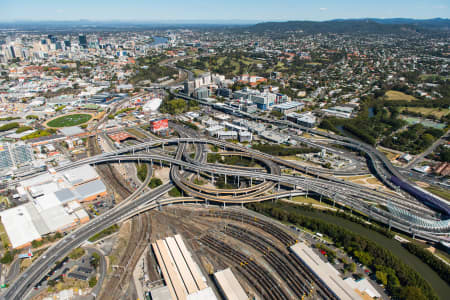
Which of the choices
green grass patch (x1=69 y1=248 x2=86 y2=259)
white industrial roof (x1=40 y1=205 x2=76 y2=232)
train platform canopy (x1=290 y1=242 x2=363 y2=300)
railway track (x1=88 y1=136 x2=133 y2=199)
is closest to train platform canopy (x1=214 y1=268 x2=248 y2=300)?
train platform canopy (x1=290 y1=242 x2=363 y2=300)

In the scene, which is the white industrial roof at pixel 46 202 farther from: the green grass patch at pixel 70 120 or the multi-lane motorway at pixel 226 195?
the green grass patch at pixel 70 120

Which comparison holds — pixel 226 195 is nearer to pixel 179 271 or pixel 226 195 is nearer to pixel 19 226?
pixel 179 271

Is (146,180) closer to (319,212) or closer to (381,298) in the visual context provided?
(319,212)

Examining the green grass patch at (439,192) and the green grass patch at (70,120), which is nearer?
the green grass patch at (439,192)

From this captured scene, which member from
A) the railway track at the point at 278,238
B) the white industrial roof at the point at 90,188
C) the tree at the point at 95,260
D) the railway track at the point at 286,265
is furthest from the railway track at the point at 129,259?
the railway track at the point at 286,265

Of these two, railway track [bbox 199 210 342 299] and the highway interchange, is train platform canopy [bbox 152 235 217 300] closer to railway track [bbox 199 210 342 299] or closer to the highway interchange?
railway track [bbox 199 210 342 299]

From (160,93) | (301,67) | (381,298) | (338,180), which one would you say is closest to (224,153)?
(338,180)
